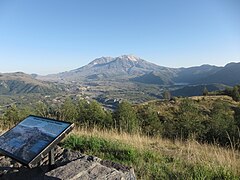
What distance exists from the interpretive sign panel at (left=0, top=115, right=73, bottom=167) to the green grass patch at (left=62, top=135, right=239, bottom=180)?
1535 millimetres

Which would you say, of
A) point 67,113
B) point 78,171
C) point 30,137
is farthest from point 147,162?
point 67,113

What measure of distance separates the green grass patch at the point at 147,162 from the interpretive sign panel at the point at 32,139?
1.54 meters

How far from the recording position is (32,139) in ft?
11.1

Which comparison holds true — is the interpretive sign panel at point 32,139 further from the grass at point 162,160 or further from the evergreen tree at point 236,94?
the evergreen tree at point 236,94

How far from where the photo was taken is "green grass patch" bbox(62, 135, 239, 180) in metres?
3.97

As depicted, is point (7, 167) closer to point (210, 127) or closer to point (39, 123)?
point (39, 123)

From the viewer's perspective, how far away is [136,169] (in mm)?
4383

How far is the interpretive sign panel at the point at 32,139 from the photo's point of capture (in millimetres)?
3064

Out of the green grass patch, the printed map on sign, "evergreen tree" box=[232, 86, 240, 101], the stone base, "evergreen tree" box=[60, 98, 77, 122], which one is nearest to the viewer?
the stone base

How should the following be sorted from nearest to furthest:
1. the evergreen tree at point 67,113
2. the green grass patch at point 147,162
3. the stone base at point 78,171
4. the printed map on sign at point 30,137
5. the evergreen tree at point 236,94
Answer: the stone base at point 78,171
the printed map on sign at point 30,137
the green grass patch at point 147,162
the evergreen tree at point 67,113
the evergreen tree at point 236,94

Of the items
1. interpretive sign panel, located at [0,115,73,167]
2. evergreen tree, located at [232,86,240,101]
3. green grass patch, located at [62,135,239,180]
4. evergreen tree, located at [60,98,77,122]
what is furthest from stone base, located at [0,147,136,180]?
evergreen tree, located at [232,86,240,101]

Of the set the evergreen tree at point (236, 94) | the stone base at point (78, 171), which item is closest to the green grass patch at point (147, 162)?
the stone base at point (78, 171)

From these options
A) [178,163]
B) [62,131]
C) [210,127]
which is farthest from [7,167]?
[210,127]

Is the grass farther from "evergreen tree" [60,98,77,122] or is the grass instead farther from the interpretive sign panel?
"evergreen tree" [60,98,77,122]
